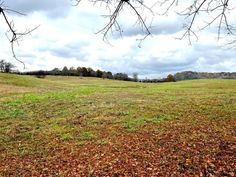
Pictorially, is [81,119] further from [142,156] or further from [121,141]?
[142,156]

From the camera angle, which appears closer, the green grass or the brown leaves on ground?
the brown leaves on ground

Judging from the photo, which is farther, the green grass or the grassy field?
the green grass

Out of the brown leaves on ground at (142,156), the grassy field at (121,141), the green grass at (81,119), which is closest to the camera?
the brown leaves on ground at (142,156)

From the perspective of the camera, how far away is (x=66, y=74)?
99.8 metres

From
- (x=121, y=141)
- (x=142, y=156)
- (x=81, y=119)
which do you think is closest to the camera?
(x=142, y=156)

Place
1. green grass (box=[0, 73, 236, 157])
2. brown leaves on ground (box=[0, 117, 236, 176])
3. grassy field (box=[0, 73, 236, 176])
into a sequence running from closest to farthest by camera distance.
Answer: brown leaves on ground (box=[0, 117, 236, 176]) → grassy field (box=[0, 73, 236, 176]) → green grass (box=[0, 73, 236, 157])

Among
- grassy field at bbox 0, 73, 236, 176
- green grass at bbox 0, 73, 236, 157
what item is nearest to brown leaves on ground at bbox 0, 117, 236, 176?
grassy field at bbox 0, 73, 236, 176

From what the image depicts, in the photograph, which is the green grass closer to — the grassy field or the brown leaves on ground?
the grassy field

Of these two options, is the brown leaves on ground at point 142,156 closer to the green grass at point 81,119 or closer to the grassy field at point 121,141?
the grassy field at point 121,141

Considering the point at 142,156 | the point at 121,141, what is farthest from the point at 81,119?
the point at 142,156

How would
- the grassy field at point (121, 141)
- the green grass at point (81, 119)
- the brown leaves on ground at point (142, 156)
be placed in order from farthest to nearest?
1. the green grass at point (81, 119)
2. the grassy field at point (121, 141)
3. the brown leaves on ground at point (142, 156)

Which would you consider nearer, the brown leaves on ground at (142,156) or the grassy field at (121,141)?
the brown leaves on ground at (142,156)

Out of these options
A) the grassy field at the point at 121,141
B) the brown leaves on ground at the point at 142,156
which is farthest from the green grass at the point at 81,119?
the brown leaves on ground at the point at 142,156

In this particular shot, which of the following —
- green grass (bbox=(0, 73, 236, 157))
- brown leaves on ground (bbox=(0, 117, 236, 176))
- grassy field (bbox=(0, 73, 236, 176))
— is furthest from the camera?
green grass (bbox=(0, 73, 236, 157))
